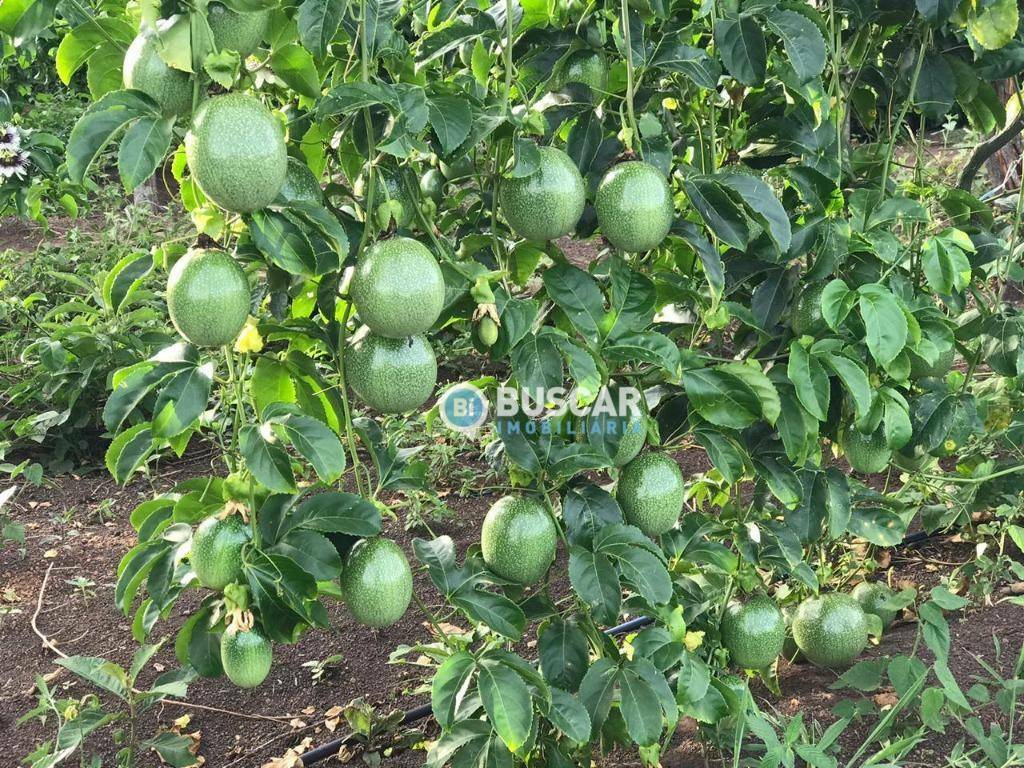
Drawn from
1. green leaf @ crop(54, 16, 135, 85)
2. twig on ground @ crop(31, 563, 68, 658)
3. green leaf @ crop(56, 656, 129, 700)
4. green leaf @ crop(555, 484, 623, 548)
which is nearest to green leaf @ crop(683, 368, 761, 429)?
green leaf @ crop(555, 484, 623, 548)

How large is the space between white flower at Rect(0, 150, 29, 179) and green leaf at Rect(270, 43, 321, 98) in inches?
94.5

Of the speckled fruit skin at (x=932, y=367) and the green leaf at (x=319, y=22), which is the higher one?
the green leaf at (x=319, y=22)

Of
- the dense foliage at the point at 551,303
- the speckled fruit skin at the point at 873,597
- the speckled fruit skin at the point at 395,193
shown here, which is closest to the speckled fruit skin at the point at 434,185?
the dense foliage at the point at 551,303

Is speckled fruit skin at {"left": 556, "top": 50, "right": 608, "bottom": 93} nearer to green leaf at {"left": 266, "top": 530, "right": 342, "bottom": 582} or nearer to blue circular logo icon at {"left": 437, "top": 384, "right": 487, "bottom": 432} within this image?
blue circular logo icon at {"left": 437, "top": 384, "right": 487, "bottom": 432}

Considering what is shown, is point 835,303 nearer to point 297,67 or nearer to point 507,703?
point 507,703

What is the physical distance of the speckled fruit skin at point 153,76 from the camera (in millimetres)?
1262

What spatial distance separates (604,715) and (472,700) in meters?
0.24

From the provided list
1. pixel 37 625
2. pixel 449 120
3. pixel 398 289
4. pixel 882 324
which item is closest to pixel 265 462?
pixel 398 289

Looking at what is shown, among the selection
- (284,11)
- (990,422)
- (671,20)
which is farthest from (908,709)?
(284,11)

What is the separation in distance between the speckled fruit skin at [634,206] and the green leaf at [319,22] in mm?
508

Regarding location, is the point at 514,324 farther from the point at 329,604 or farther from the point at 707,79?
the point at 329,604

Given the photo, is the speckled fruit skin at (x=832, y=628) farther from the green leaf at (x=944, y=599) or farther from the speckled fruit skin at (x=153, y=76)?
the speckled fruit skin at (x=153, y=76)

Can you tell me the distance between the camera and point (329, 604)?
10.4 feet

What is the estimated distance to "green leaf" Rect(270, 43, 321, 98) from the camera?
1.42 metres
